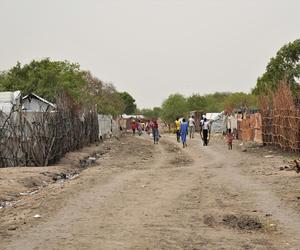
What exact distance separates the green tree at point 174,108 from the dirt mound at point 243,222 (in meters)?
76.5

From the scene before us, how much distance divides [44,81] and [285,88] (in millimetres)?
25032

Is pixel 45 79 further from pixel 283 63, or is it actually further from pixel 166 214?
pixel 166 214

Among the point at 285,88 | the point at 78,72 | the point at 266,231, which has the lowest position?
the point at 266,231

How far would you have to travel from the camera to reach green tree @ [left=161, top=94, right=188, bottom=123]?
87.1m

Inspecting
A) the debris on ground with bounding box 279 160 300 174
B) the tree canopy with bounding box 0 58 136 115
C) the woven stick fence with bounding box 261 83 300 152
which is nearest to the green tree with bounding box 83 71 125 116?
the tree canopy with bounding box 0 58 136 115

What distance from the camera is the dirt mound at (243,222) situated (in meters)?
8.00

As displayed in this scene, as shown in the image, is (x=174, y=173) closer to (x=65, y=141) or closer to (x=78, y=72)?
(x=65, y=141)

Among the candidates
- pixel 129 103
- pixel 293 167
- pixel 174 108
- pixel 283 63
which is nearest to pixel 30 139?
pixel 293 167

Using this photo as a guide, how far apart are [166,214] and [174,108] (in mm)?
80682

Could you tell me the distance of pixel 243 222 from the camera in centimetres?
831

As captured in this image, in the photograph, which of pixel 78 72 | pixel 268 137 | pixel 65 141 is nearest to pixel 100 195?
pixel 65 141

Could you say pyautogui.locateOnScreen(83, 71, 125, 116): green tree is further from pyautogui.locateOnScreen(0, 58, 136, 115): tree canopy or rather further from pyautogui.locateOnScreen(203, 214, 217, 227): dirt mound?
pyautogui.locateOnScreen(203, 214, 217, 227): dirt mound

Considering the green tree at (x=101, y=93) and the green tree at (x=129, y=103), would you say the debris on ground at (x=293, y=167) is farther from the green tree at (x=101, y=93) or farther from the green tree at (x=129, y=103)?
the green tree at (x=129, y=103)

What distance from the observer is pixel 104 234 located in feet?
24.5
